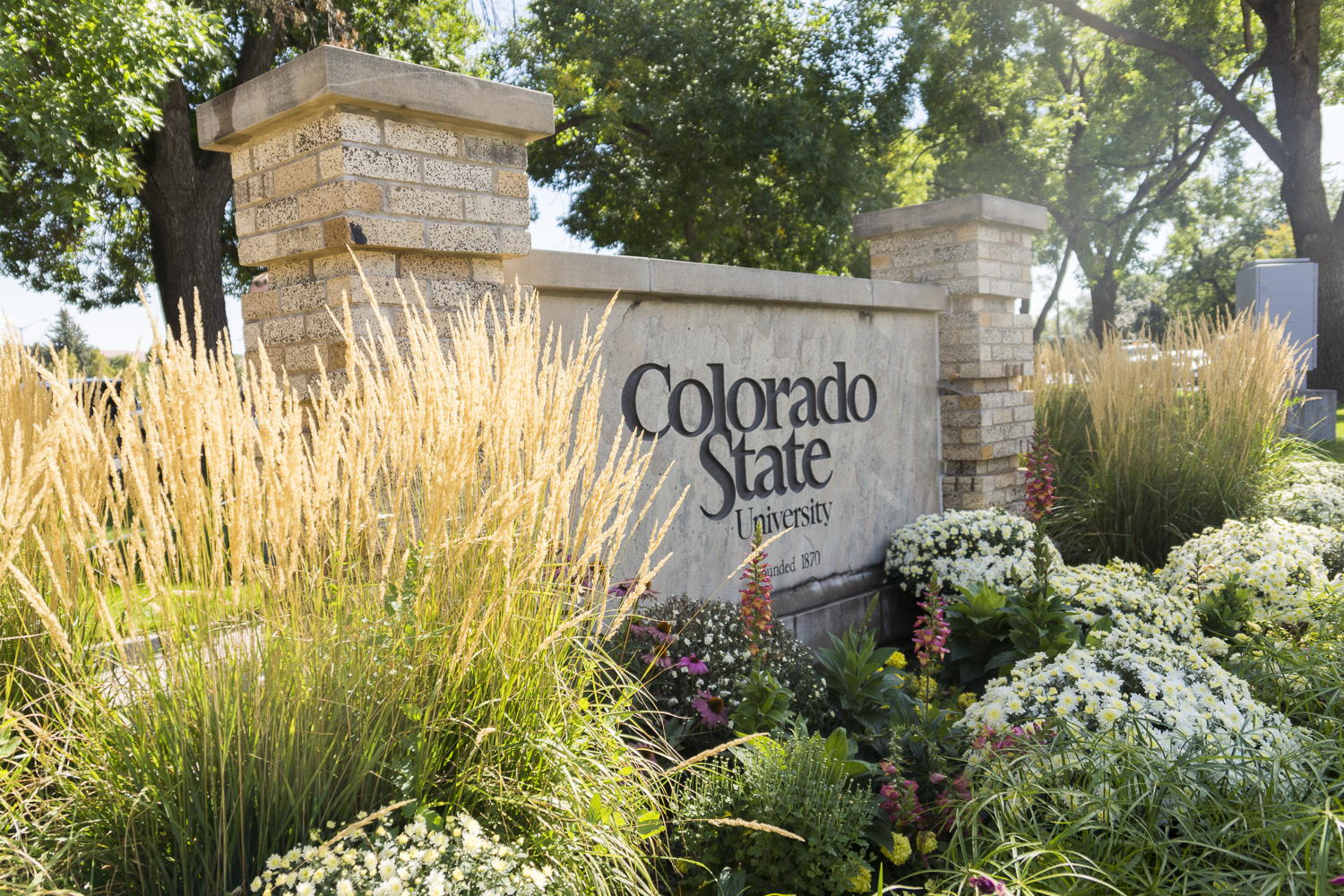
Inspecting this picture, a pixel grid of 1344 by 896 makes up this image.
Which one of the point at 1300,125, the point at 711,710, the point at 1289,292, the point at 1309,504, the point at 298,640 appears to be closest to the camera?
the point at 298,640

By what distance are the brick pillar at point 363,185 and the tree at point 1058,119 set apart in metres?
12.3

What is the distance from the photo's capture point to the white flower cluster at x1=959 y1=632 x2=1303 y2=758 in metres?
2.22

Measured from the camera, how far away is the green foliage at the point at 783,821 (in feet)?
6.64

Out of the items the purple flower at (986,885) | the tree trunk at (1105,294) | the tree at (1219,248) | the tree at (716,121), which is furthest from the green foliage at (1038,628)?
the tree at (1219,248)

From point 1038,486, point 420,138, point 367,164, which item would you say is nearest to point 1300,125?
point 1038,486

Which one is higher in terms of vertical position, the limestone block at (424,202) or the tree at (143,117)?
the tree at (143,117)

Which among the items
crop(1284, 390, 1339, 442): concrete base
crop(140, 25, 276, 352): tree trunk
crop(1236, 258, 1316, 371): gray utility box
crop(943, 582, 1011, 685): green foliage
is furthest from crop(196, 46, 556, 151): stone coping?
crop(1236, 258, 1316, 371): gray utility box

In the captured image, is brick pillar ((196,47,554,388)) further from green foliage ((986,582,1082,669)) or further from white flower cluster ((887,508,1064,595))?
white flower cluster ((887,508,1064,595))

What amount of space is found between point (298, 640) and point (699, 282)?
2.51 m

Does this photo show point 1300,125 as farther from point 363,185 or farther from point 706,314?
point 363,185

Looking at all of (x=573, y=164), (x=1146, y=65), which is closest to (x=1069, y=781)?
(x=573, y=164)

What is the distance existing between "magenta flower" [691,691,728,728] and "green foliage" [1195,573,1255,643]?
214 cm

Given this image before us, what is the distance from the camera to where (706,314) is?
385cm

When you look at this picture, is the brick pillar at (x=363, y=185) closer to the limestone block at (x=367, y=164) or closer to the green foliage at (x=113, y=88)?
the limestone block at (x=367, y=164)
